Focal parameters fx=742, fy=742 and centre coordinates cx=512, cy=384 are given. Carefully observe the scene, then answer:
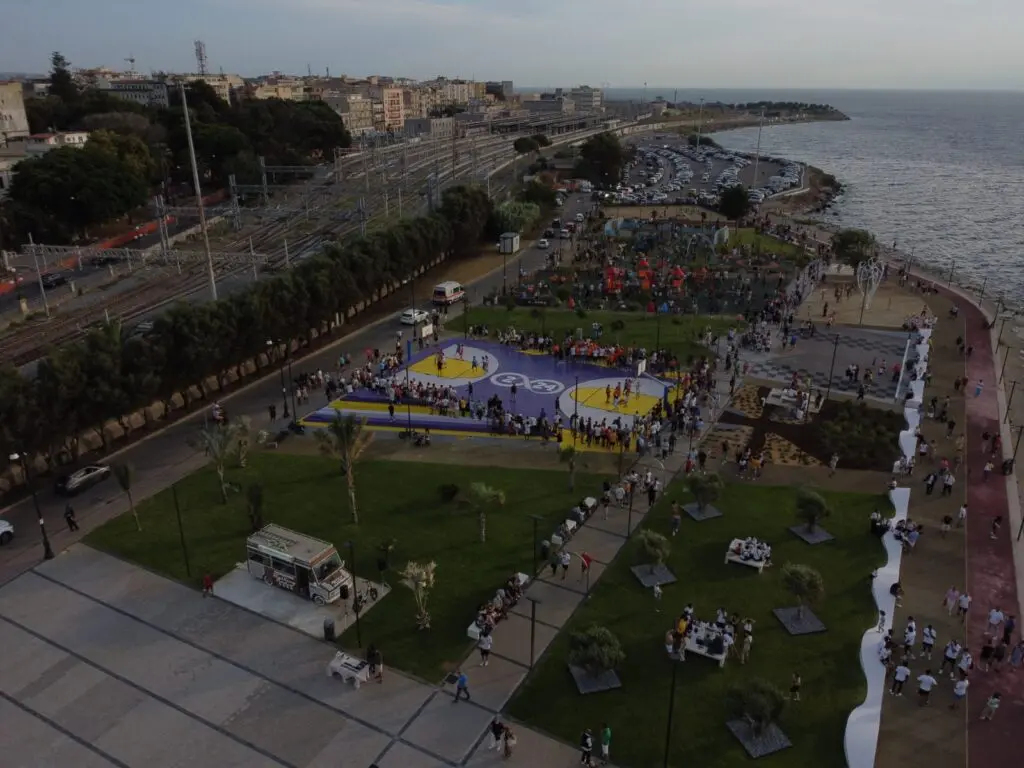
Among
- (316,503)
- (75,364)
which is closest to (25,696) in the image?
(316,503)

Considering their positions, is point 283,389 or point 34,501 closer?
point 34,501

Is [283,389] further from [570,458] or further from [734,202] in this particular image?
[734,202]

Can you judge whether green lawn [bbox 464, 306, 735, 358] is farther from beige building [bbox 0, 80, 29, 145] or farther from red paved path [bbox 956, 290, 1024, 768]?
beige building [bbox 0, 80, 29, 145]

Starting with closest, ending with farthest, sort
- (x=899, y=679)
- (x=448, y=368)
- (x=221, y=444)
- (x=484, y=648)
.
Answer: (x=899, y=679), (x=484, y=648), (x=221, y=444), (x=448, y=368)

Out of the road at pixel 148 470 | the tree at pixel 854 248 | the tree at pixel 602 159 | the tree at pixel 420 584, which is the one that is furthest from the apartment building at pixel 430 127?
the tree at pixel 420 584

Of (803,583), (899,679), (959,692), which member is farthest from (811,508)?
Answer: (959,692)
